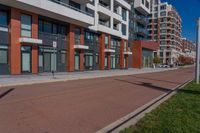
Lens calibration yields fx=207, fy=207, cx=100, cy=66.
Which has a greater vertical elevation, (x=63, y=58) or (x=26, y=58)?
(x=63, y=58)

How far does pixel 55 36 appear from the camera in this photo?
25.9 meters

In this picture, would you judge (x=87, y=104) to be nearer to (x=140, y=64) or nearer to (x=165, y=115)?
(x=165, y=115)

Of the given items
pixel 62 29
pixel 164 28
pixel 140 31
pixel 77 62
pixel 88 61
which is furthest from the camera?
pixel 164 28

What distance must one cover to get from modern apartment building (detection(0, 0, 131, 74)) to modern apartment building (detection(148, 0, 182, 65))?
229ft

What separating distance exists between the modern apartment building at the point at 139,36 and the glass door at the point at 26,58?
32029 mm

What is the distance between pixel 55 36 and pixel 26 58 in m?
5.49

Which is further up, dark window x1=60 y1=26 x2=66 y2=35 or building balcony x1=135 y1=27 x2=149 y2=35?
building balcony x1=135 y1=27 x2=149 y2=35

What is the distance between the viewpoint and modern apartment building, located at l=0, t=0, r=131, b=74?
2008 cm

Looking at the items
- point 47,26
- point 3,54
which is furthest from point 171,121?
point 47,26

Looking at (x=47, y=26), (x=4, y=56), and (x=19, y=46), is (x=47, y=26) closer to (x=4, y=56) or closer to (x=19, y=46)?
(x=19, y=46)

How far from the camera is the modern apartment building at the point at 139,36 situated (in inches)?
2042

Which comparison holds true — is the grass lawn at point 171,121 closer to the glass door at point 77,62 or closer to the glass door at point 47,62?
the glass door at point 47,62

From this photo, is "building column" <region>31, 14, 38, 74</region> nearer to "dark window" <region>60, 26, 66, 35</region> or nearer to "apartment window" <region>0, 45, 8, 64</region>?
"apartment window" <region>0, 45, 8, 64</region>

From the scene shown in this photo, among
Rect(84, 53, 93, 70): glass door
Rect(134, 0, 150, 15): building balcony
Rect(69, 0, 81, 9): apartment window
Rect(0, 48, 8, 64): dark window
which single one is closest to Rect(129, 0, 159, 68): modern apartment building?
Rect(134, 0, 150, 15): building balcony
